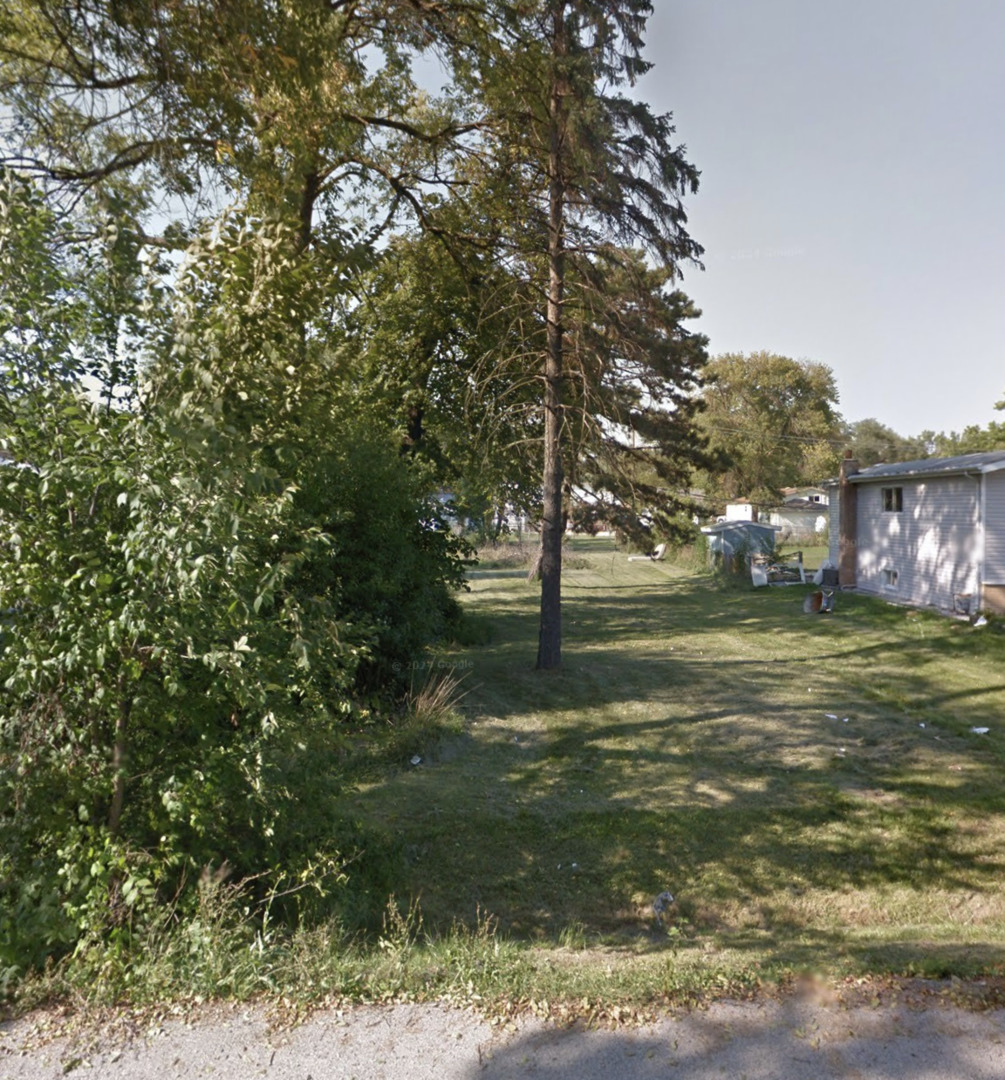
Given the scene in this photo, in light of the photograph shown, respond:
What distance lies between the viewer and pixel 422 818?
7852 millimetres

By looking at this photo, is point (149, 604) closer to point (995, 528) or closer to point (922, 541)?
point (995, 528)

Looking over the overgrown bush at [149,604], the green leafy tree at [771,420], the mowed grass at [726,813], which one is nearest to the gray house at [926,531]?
the mowed grass at [726,813]

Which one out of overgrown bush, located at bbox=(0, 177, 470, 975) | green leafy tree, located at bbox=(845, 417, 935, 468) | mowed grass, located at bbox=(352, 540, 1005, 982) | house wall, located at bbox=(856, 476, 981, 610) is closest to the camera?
overgrown bush, located at bbox=(0, 177, 470, 975)

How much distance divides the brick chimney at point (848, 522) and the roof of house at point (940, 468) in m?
0.40

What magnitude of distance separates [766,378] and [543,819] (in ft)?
197

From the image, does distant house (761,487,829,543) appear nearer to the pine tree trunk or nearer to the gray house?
the gray house

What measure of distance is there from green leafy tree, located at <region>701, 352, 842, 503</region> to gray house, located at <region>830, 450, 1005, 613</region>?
3385 centimetres

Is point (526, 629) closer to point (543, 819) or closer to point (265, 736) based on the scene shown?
point (543, 819)

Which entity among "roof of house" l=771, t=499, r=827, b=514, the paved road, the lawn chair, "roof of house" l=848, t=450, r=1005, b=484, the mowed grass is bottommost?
the mowed grass

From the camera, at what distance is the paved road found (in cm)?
301

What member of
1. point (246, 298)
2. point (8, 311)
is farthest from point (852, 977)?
point (8, 311)

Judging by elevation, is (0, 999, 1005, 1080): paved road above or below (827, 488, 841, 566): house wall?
below

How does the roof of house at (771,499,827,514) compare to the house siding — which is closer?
the house siding

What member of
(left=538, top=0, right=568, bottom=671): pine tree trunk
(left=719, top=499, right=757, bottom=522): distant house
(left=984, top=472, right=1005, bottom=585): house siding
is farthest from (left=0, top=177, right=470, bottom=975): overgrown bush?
(left=719, top=499, right=757, bottom=522): distant house
